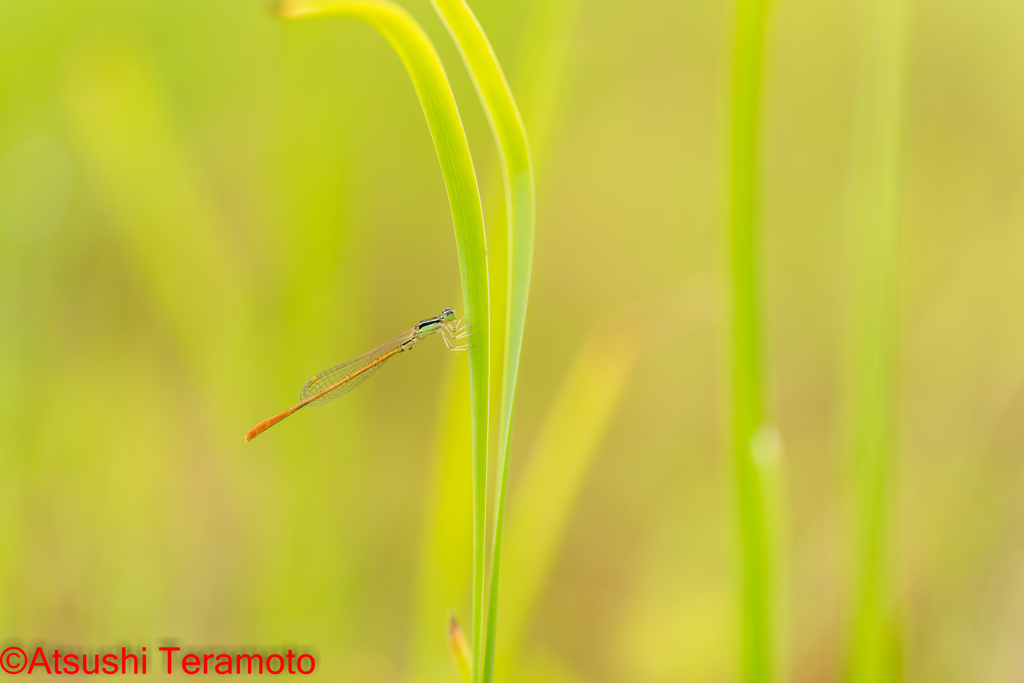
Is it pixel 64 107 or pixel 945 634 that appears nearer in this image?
pixel 945 634

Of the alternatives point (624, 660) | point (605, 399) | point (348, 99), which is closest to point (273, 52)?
point (348, 99)

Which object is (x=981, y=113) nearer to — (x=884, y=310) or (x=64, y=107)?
(x=884, y=310)

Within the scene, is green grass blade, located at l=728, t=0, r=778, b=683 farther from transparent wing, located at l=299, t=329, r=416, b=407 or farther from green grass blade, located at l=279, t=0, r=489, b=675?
transparent wing, located at l=299, t=329, r=416, b=407

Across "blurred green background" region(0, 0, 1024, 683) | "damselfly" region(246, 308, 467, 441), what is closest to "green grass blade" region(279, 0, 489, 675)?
"blurred green background" region(0, 0, 1024, 683)

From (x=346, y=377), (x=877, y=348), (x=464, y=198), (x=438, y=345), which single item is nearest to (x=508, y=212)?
(x=464, y=198)

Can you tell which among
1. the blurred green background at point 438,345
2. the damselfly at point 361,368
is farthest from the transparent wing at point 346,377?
the blurred green background at point 438,345

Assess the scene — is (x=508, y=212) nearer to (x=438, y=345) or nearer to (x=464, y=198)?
(x=464, y=198)
